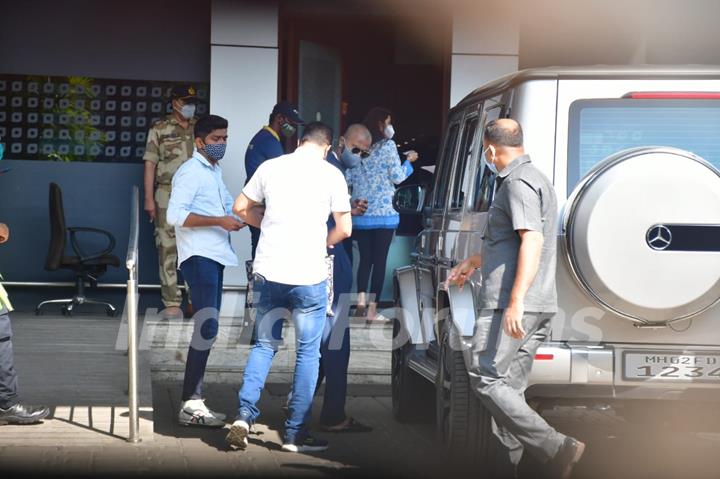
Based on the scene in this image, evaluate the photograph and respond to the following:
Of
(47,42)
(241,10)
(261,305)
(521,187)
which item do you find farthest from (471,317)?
(47,42)

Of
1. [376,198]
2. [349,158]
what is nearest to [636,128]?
[349,158]

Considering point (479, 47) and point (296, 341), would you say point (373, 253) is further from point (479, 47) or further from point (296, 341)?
point (296, 341)

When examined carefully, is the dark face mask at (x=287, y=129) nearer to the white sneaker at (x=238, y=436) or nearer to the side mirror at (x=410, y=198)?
the side mirror at (x=410, y=198)

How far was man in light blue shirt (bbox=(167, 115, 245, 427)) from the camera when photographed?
841 centimetres

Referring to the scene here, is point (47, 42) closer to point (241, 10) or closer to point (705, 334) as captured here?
point (241, 10)

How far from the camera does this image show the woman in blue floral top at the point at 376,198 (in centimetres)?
1232

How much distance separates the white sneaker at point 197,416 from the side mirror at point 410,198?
1777 millimetres

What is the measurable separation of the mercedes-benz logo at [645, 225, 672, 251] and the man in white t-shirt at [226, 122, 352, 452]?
2096 mm

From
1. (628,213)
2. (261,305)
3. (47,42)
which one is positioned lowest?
(261,305)

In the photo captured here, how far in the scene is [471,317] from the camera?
276 inches

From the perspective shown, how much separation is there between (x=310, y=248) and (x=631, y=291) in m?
2.07

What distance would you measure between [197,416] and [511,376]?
257 centimetres

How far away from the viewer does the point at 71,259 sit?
13047 millimetres

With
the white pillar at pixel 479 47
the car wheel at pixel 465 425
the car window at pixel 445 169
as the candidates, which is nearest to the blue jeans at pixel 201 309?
the car window at pixel 445 169
